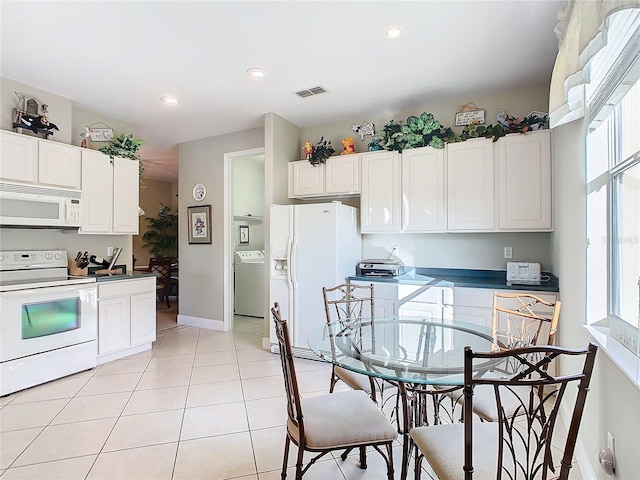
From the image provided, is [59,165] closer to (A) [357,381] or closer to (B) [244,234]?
(B) [244,234]

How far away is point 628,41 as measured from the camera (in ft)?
4.47

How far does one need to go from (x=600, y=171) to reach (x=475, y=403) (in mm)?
1364

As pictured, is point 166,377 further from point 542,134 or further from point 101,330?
point 542,134

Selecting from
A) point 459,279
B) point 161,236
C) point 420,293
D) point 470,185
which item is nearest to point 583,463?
point 420,293

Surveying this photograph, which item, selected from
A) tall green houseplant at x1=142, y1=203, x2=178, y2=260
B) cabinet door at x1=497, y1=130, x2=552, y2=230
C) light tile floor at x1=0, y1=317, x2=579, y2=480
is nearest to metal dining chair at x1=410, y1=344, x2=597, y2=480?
light tile floor at x1=0, y1=317, x2=579, y2=480

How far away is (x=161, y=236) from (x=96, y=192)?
4.39m

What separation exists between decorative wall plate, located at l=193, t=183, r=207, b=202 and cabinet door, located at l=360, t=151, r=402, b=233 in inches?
100

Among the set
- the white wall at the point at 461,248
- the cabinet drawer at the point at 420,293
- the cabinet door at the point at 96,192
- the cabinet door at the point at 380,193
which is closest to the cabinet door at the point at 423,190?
the cabinet door at the point at 380,193

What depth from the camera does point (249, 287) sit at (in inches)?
226

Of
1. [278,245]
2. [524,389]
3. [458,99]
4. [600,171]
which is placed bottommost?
[524,389]

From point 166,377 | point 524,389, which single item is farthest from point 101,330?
point 524,389

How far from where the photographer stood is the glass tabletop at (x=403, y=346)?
1.54 meters

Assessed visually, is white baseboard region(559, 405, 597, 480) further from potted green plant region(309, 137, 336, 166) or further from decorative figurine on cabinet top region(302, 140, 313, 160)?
decorative figurine on cabinet top region(302, 140, 313, 160)

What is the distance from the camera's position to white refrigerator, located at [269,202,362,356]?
3.56 meters
